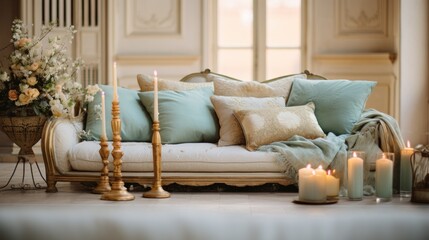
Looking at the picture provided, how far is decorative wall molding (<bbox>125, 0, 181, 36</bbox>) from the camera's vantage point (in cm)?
604

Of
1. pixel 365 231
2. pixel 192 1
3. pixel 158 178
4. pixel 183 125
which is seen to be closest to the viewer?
pixel 365 231

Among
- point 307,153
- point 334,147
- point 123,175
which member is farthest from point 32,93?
point 334,147

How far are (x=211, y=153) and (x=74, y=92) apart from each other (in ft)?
3.01

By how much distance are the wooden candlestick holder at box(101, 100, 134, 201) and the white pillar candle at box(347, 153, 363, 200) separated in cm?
106

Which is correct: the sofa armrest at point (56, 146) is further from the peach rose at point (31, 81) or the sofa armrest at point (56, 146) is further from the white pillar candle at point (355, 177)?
the white pillar candle at point (355, 177)

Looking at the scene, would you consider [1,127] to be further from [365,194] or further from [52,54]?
[365,194]

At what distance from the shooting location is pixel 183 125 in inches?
136

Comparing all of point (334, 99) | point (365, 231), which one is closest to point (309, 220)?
point (365, 231)

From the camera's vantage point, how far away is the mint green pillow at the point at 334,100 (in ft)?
11.5

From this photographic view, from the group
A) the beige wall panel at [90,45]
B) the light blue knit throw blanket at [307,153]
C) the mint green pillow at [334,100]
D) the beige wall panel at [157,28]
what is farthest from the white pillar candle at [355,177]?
the beige wall panel at [90,45]

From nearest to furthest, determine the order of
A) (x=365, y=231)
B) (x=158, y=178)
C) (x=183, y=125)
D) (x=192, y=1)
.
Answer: (x=365, y=231)
(x=158, y=178)
(x=183, y=125)
(x=192, y=1)

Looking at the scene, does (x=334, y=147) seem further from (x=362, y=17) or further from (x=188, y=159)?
(x=362, y=17)

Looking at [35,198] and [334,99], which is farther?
[334,99]

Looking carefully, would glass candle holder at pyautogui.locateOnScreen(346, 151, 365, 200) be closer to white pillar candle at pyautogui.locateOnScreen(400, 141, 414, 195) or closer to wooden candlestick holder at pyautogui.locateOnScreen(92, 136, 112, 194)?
white pillar candle at pyautogui.locateOnScreen(400, 141, 414, 195)
